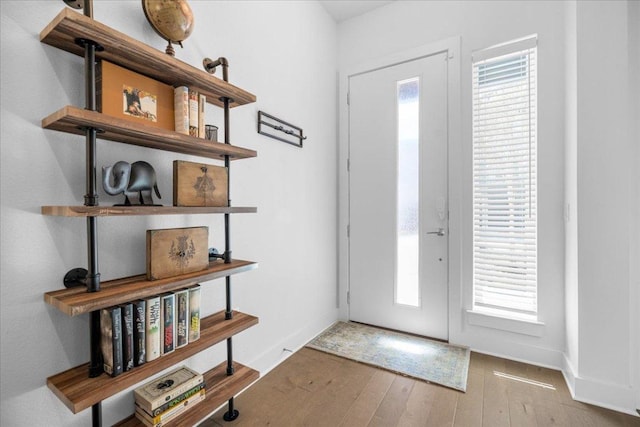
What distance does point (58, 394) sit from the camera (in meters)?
0.96

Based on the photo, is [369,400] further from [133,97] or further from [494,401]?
[133,97]

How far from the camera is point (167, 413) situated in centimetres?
123

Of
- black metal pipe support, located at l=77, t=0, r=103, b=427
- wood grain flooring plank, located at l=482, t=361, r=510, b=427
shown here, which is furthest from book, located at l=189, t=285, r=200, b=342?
wood grain flooring plank, located at l=482, t=361, r=510, b=427

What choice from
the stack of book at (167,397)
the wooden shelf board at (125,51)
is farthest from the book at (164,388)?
the wooden shelf board at (125,51)

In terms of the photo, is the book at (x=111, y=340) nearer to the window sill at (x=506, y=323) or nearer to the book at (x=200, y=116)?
the book at (x=200, y=116)

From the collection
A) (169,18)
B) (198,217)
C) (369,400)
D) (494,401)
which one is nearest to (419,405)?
(369,400)

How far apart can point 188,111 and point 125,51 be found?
30cm

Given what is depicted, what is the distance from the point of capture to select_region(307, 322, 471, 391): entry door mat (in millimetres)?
1974

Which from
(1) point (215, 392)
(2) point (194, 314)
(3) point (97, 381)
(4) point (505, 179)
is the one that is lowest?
(1) point (215, 392)

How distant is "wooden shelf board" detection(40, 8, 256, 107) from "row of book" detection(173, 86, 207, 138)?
0.05 meters

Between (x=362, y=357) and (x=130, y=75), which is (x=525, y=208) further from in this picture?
(x=130, y=75)

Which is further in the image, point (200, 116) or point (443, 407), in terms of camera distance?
point (443, 407)

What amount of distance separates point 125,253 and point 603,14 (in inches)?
111

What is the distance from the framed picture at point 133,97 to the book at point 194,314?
29.6 inches
